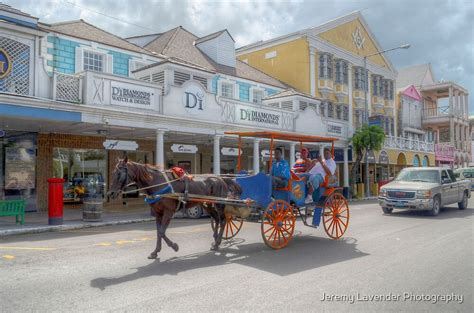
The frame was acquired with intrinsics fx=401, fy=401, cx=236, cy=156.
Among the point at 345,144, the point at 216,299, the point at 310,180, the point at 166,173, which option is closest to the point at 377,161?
the point at 345,144

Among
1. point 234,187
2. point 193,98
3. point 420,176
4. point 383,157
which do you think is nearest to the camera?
point 234,187

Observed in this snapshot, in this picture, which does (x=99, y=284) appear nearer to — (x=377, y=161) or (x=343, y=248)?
(x=343, y=248)

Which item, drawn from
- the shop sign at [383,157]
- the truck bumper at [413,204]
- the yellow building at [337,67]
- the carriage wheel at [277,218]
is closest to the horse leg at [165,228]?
the carriage wheel at [277,218]

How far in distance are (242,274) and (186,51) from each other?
773 inches

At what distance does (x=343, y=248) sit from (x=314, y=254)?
39.1 inches

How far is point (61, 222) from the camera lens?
13.0 meters

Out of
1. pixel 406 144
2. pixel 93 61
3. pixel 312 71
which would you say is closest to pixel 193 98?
pixel 93 61

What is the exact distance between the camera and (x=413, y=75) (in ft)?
169

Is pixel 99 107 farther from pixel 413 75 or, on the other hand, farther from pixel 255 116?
pixel 413 75

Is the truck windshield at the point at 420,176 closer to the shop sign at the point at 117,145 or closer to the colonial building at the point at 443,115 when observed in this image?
the shop sign at the point at 117,145

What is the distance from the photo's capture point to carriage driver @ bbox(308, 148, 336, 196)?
9.77 metres

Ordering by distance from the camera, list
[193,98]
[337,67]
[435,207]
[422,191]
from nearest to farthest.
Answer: [422,191]
[435,207]
[193,98]
[337,67]

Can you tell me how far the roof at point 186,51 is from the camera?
22938 mm

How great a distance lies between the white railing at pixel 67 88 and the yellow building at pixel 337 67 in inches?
778
